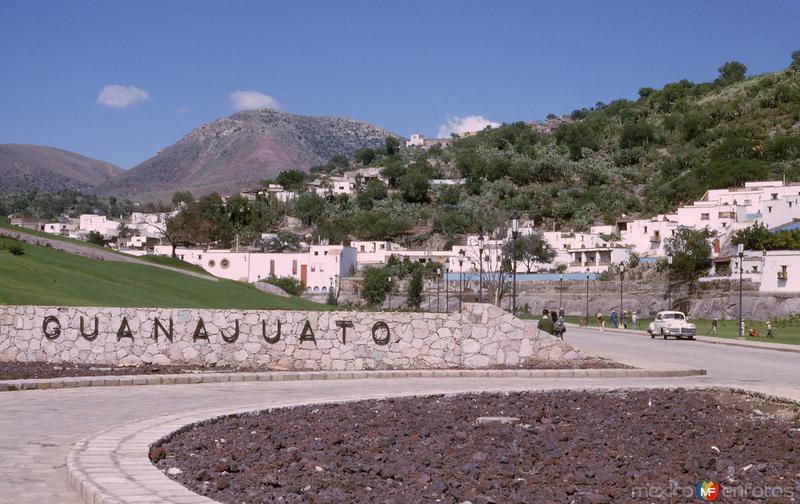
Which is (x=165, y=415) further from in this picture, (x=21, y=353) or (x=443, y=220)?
(x=443, y=220)

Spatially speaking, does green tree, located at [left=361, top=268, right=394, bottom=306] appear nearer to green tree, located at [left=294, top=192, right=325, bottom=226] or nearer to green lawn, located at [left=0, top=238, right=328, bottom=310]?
green lawn, located at [left=0, top=238, right=328, bottom=310]

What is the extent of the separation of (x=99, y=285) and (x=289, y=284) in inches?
2543

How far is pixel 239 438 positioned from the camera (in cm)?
1123

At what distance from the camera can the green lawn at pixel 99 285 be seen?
30406mm

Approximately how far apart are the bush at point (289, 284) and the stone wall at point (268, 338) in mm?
76020

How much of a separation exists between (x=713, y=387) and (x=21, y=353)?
13.4m

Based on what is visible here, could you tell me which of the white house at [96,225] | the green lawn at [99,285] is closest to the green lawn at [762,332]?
the green lawn at [99,285]

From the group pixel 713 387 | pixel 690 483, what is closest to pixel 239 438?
pixel 690 483

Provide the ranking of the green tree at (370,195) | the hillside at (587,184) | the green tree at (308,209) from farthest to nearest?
the green tree at (370,195) → the green tree at (308,209) → the hillside at (587,184)

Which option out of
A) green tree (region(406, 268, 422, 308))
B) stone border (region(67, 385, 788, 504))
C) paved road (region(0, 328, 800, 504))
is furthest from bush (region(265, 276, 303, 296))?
stone border (region(67, 385, 788, 504))

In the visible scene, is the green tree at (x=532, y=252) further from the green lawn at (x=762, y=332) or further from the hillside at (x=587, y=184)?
the green lawn at (x=762, y=332)

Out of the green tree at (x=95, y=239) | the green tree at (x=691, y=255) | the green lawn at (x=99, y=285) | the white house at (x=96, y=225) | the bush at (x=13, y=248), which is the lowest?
the green lawn at (x=99, y=285)

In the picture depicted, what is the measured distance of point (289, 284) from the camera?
4018 inches

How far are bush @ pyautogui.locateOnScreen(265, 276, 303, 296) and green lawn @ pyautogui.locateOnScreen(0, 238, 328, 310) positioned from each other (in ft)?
146
